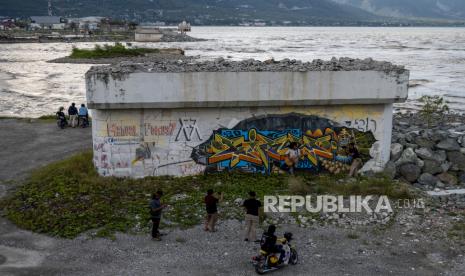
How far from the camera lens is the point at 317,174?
18062 millimetres

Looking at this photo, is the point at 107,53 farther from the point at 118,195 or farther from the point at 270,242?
the point at 270,242

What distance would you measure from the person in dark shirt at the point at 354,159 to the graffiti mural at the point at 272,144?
21 centimetres

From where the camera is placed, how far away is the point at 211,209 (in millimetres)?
13617

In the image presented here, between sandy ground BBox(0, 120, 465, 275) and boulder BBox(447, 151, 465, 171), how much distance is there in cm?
535

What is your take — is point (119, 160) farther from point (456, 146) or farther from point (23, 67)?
point (23, 67)

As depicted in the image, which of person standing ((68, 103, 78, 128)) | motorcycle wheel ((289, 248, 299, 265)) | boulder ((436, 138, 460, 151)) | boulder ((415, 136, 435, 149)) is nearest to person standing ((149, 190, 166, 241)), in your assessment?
motorcycle wheel ((289, 248, 299, 265))

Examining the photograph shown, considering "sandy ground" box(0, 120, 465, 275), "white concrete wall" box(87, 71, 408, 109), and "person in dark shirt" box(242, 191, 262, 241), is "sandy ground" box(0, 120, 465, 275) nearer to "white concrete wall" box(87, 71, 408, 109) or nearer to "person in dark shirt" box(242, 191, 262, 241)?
"person in dark shirt" box(242, 191, 262, 241)

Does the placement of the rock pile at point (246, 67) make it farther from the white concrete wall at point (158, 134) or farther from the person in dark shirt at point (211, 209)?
the person in dark shirt at point (211, 209)

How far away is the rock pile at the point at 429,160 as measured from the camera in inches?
733

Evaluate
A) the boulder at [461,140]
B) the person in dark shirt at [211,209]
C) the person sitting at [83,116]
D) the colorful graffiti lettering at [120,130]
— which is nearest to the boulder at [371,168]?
the boulder at [461,140]

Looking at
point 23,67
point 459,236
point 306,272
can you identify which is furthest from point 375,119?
point 23,67

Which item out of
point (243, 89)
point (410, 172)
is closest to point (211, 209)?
point (243, 89)

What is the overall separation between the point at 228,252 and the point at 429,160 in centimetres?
1028

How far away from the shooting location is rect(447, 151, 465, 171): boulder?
19.5 m
